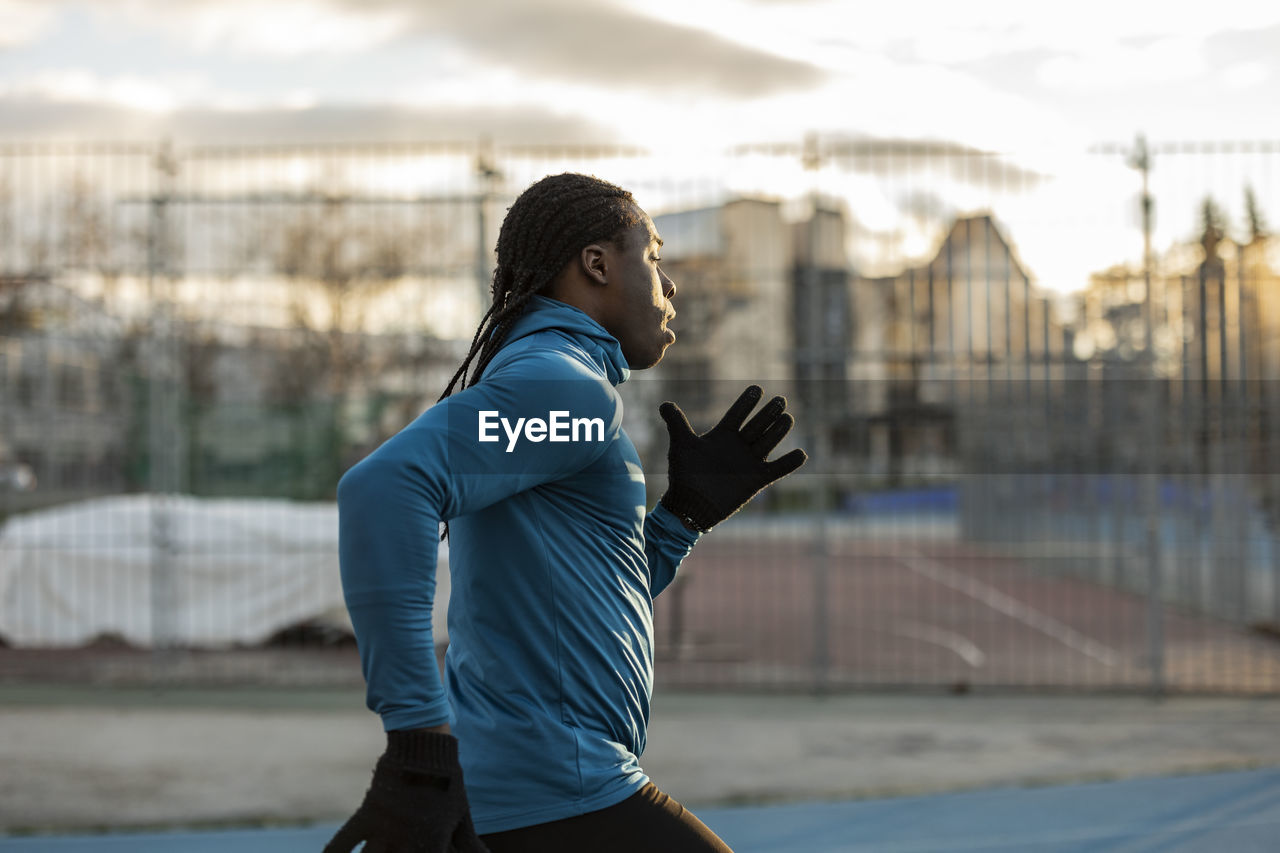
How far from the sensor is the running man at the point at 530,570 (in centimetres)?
150

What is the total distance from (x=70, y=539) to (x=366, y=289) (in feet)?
10.0

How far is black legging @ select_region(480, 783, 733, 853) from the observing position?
5.82 ft

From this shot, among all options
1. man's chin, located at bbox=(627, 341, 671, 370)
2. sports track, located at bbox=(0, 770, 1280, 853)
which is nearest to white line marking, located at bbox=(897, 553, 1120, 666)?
sports track, located at bbox=(0, 770, 1280, 853)

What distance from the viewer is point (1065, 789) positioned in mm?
6379

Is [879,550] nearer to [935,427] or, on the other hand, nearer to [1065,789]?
[935,427]

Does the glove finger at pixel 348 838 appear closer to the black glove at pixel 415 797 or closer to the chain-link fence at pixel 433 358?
the black glove at pixel 415 797

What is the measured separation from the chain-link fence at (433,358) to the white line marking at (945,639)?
2.30ft

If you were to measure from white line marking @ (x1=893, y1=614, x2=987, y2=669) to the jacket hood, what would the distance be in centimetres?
920

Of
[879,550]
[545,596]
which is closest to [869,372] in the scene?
[545,596]

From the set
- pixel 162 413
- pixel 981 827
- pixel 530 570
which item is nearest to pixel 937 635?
pixel 981 827

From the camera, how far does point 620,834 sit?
1799 millimetres

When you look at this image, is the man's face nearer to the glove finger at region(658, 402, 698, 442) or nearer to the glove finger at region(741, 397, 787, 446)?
the glove finger at region(658, 402, 698, 442)

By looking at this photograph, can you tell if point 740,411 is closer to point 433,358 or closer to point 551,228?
point 551,228

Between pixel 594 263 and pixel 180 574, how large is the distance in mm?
8192
